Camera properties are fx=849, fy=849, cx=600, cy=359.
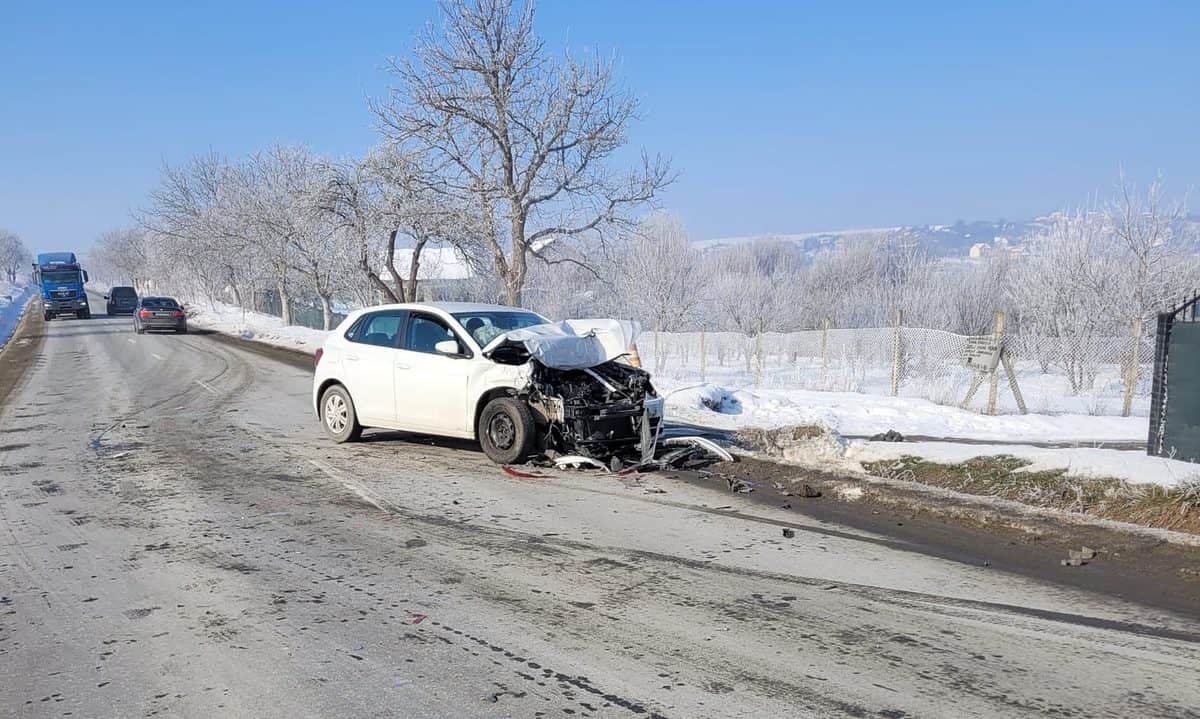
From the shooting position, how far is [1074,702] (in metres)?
3.59

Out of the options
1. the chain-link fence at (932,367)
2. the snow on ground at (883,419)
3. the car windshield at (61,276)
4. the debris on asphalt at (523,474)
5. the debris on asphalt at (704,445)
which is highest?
Result: the car windshield at (61,276)

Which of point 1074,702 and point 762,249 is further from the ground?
point 762,249

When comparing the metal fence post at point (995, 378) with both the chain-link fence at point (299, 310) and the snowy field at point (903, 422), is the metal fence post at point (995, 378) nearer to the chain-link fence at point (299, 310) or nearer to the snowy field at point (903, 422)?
the snowy field at point (903, 422)

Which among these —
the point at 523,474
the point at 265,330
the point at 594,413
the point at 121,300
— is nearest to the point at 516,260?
the point at 594,413

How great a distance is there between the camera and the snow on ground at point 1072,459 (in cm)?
711

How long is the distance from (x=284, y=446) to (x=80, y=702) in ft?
21.6

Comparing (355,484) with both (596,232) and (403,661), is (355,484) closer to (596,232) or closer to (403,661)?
(403,661)

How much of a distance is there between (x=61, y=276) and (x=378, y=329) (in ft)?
146

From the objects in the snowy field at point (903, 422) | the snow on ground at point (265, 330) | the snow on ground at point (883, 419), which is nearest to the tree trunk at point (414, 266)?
the snow on ground at point (265, 330)

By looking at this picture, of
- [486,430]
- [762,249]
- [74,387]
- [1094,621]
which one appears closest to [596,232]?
[74,387]

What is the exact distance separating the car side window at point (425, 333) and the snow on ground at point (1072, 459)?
4.56m

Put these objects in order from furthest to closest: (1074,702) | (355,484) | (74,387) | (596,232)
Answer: (596,232) < (74,387) < (355,484) < (1074,702)

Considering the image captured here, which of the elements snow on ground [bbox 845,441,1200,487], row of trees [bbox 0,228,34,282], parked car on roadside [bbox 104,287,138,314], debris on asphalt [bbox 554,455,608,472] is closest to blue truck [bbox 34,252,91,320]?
parked car on roadside [bbox 104,287,138,314]

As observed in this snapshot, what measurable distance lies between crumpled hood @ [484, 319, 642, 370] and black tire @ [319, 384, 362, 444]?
219cm
